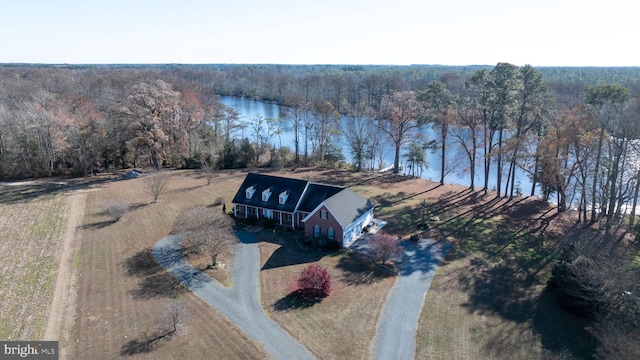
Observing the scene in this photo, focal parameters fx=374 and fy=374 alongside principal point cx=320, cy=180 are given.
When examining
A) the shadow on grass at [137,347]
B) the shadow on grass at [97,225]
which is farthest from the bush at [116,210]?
the shadow on grass at [137,347]

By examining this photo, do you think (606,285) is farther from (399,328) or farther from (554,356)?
(399,328)

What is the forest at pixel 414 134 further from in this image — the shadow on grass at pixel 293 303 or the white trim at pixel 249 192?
the shadow on grass at pixel 293 303

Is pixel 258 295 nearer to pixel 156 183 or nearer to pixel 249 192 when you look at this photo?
pixel 249 192

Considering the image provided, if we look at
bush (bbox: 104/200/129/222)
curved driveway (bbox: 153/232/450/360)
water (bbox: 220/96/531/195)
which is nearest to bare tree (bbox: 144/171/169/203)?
bush (bbox: 104/200/129/222)

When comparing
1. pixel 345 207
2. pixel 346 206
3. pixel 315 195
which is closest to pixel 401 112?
pixel 315 195

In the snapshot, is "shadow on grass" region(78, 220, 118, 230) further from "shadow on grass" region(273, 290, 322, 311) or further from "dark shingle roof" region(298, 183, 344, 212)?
"shadow on grass" region(273, 290, 322, 311)

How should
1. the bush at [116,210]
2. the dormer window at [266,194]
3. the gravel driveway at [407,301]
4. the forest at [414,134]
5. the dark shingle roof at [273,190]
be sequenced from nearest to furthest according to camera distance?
the gravel driveway at [407,301] < the forest at [414,134] < the dark shingle roof at [273,190] < the dormer window at [266,194] < the bush at [116,210]

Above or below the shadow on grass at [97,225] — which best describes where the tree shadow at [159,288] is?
below
